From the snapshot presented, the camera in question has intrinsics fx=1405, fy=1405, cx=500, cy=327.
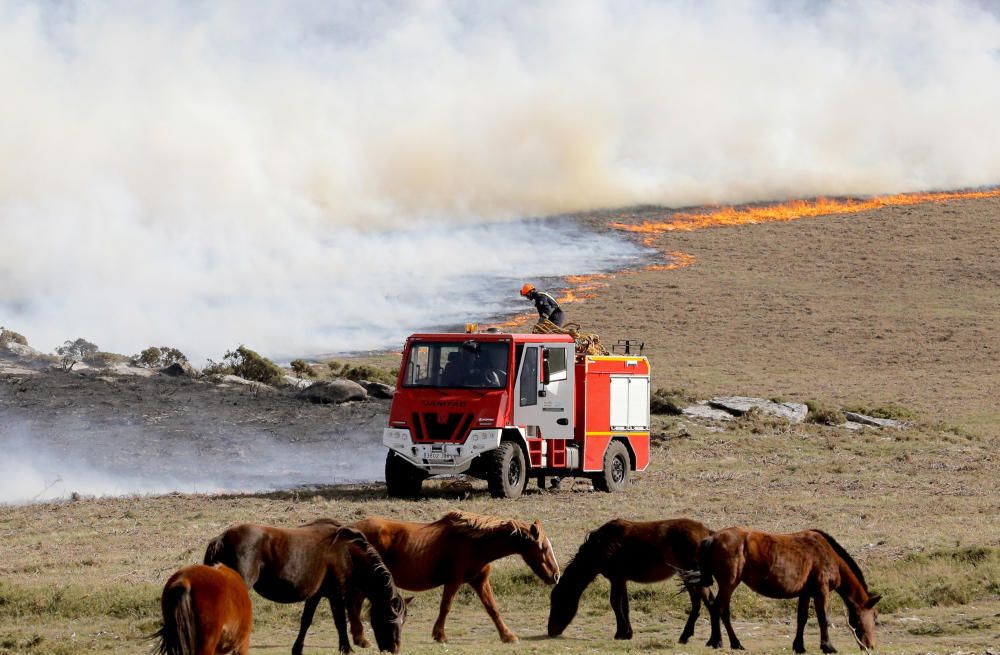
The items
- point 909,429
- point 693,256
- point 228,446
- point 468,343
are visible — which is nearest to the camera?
point 468,343

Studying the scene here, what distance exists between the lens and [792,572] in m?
14.2

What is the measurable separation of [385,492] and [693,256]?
74.0 metres

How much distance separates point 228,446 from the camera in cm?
3834

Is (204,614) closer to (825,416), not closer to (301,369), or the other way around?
(825,416)

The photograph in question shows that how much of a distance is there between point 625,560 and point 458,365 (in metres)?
13.1

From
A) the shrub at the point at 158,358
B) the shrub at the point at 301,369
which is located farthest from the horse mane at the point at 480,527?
the shrub at the point at 301,369

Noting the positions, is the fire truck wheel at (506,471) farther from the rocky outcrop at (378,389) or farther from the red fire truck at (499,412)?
the rocky outcrop at (378,389)

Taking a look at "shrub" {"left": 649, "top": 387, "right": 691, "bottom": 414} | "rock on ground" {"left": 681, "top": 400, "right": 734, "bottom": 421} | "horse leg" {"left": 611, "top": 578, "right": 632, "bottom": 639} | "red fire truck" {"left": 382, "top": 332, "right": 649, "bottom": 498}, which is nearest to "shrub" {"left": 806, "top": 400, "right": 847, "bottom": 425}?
"rock on ground" {"left": 681, "top": 400, "right": 734, "bottom": 421}

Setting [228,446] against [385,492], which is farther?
[228,446]

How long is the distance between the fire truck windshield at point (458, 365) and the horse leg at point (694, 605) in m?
13.2

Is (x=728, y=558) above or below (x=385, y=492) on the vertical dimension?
above

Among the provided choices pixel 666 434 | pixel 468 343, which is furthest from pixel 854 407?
pixel 468 343

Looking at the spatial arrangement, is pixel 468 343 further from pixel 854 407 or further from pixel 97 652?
A: pixel 854 407

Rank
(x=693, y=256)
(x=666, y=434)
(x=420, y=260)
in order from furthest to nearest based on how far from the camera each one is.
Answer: (x=693, y=256) → (x=420, y=260) → (x=666, y=434)
